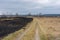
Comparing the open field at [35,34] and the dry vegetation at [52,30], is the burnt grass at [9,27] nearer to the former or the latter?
the open field at [35,34]

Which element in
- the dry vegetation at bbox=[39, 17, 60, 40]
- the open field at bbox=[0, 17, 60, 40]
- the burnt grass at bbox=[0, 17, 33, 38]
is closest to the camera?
the open field at bbox=[0, 17, 60, 40]

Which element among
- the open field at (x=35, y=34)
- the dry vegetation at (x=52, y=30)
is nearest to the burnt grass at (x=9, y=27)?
the open field at (x=35, y=34)

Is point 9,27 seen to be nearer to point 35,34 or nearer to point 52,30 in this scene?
point 52,30

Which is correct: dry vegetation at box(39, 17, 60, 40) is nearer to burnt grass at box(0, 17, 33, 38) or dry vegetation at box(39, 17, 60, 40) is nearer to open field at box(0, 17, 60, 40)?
open field at box(0, 17, 60, 40)

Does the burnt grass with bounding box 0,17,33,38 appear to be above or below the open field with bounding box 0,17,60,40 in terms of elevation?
below

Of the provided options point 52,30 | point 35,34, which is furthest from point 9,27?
point 35,34

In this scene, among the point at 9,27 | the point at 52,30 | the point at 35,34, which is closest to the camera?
the point at 35,34

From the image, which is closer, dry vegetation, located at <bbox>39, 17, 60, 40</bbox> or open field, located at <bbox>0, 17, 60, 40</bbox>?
open field, located at <bbox>0, 17, 60, 40</bbox>

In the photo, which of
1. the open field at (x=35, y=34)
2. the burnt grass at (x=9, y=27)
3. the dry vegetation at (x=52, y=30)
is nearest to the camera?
the open field at (x=35, y=34)

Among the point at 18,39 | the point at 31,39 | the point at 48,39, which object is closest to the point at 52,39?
the point at 48,39

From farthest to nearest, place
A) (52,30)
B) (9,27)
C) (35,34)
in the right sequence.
→ (9,27), (52,30), (35,34)

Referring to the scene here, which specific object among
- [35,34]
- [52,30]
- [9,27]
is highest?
[35,34]

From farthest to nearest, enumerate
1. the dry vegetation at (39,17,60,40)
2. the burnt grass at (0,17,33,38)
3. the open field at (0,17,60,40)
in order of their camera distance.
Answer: the burnt grass at (0,17,33,38) → the dry vegetation at (39,17,60,40) → the open field at (0,17,60,40)

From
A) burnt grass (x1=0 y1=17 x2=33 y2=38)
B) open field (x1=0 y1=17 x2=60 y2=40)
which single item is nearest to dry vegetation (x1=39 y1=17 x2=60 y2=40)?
open field (x1=0 y1=17 x2=60 y2=40)
